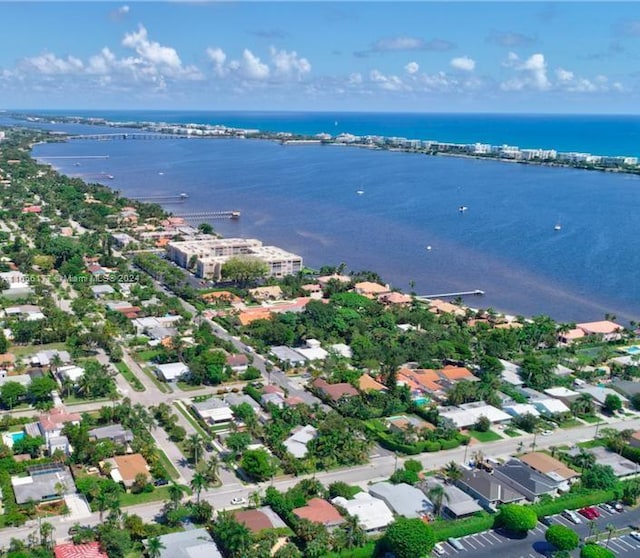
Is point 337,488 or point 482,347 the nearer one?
point 337,488

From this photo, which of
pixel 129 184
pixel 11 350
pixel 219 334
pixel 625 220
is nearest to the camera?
pixel 11 350

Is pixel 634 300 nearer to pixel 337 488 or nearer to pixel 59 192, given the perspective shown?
pixel 337 488

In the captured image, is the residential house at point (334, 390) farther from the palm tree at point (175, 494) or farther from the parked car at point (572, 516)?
the parked car at point (572, 516)

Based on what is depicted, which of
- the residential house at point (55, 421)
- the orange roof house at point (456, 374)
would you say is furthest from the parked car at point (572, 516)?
the residential house at point (55, 421)

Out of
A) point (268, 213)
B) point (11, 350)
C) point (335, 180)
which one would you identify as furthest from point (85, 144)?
point (11, 350)

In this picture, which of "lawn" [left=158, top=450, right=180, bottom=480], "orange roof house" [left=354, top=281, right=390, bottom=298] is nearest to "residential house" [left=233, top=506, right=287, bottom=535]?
"lawn" [left=158, top=450, right=180, bottom=480]

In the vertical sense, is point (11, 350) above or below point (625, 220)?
below

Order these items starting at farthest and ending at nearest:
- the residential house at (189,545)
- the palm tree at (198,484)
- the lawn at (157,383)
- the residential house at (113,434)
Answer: the lawn at (157,383), the residential house at (113,434), the palm tree at (198,484), the residential house at (189,545)
